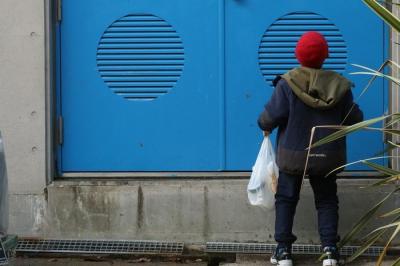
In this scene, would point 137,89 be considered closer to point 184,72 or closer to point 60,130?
point 184,72

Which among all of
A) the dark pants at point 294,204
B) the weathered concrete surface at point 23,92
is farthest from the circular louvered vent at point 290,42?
the weathered concrete surface at point 23,92

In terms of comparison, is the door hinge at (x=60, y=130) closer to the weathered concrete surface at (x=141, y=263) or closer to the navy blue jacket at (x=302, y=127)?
the weathered concrete surface at (x=141, y=263)

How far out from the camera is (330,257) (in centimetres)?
459

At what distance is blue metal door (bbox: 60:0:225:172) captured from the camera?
536 cm

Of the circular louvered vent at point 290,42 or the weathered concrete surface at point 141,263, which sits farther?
the circular louvered vent at point 290,42

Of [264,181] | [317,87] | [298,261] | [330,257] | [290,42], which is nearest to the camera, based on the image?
[317,87]

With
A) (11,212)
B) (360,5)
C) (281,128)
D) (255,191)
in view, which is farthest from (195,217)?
(360,5)

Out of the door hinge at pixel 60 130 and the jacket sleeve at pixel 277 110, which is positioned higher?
the jacket sleeve at pixel 277 110

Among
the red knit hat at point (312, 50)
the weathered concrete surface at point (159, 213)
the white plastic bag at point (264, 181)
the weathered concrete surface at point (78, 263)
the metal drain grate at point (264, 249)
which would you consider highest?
the red knit hat at point (312, 50)

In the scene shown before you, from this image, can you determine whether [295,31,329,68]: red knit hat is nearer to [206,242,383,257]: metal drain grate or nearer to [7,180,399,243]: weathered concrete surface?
[7,180,399,243]: weathered concrete surface

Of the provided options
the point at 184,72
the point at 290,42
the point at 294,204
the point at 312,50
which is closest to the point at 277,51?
the point at 290,42

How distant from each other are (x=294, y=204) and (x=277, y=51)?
1.28 m

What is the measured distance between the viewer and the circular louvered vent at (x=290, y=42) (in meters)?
5.32

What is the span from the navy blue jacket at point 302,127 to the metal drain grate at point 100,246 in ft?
3.90
